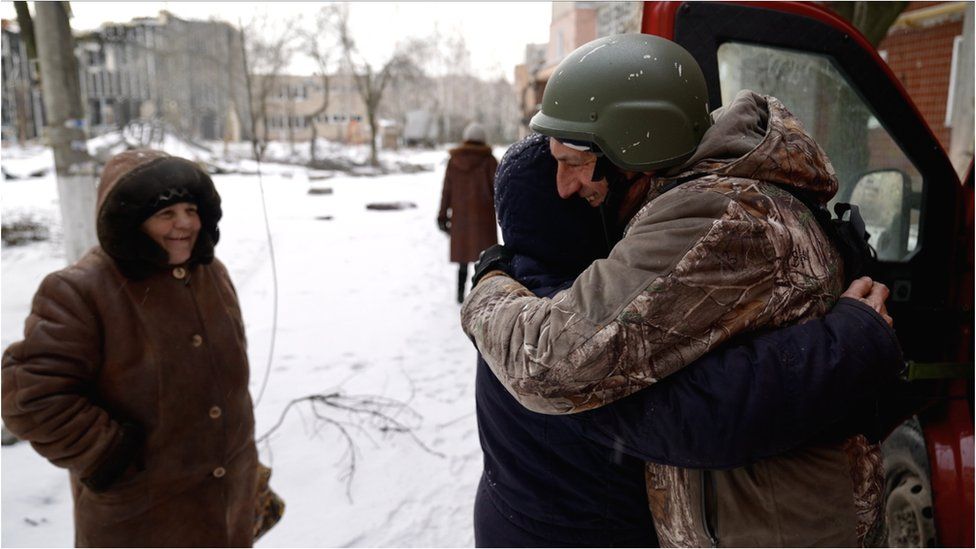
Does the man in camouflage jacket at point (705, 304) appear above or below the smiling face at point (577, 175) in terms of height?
below

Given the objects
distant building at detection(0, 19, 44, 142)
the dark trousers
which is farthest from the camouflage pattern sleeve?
distant building at detection(0, 19, 44, 142)

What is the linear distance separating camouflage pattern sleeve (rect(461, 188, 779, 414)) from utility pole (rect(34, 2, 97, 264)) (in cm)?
429

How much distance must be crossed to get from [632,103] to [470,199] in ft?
19.1

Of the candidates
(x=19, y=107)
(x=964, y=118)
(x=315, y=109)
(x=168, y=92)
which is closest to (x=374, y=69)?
(x=168, y=92)

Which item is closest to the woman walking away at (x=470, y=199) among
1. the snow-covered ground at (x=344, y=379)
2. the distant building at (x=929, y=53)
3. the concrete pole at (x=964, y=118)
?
the snow-covered ground at (x=344, y=379)

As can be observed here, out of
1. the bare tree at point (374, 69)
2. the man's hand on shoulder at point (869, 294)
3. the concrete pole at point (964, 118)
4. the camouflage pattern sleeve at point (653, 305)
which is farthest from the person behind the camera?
the bare tree at point (374, 69)

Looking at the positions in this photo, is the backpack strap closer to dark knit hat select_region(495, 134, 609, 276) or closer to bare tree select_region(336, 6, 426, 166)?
dark knit hat select_region(495, 134, 609, 276)

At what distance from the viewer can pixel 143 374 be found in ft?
6.49

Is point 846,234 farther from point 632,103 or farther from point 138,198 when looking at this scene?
point 138,198

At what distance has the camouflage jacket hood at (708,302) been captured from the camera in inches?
42.1

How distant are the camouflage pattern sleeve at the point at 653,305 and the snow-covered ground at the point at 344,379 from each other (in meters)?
2.29

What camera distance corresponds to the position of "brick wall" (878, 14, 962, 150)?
12750 mm

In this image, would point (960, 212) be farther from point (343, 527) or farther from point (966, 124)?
point (966, 124)

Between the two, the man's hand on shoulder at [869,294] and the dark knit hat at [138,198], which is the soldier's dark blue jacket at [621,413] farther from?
the dark knit hat at [138,198]
